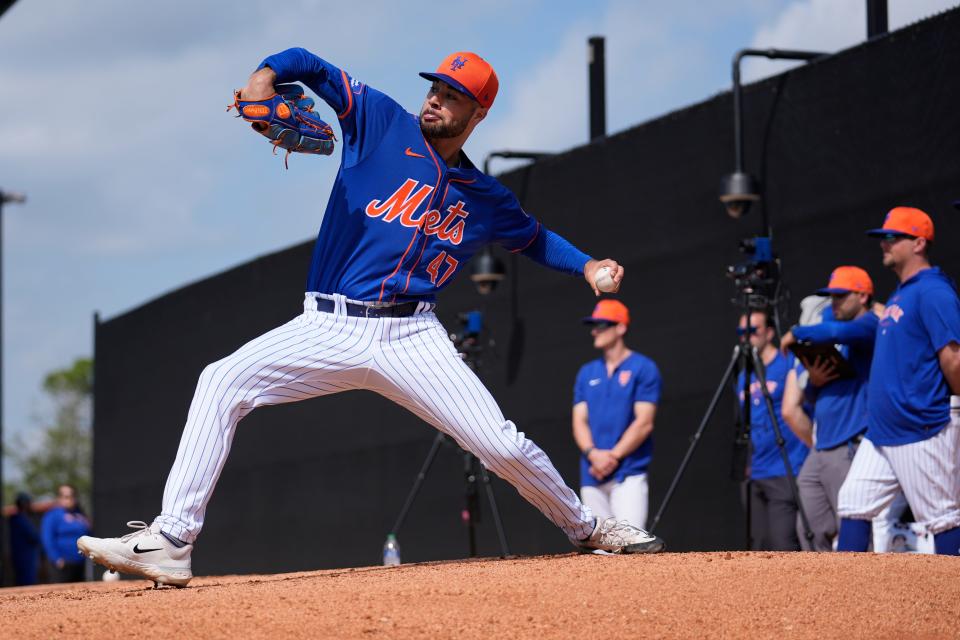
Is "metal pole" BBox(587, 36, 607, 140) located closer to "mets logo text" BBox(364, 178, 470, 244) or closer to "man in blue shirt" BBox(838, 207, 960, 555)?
"man in blue shirt" BBox(838, 207, 960, 555)

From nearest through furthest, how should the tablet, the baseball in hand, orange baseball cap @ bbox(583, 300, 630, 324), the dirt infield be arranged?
1. the dirt infield
2. the baseball in hand
3. the tablet
4. orange baseball cap @ bbox(583, 300, 630, 324)

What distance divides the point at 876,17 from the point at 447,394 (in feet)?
14.3

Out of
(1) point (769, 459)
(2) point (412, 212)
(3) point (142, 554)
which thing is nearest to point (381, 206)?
(2) point (412, 212)

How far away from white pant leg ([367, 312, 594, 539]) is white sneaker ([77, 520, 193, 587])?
2.90ft

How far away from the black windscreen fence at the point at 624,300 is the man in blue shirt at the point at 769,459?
272 mm

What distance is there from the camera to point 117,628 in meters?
3.53

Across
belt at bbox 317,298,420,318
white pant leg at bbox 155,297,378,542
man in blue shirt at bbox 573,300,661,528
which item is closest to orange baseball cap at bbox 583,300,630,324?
man in blue shirt at bbox 573,300,661,528

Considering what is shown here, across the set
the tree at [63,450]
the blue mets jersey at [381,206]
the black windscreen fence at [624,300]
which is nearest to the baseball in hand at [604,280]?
the blue mets jersey at [381,206]

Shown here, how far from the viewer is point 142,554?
4293 millimetres

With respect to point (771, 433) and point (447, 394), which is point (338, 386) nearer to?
point (447, 394)

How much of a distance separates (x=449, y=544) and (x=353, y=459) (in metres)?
1.78

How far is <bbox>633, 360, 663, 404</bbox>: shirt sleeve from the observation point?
770 centimetres

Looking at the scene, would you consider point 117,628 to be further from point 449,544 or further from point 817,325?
point 449,544

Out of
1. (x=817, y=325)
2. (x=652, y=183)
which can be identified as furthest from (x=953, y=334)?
(x=652, y=183)
